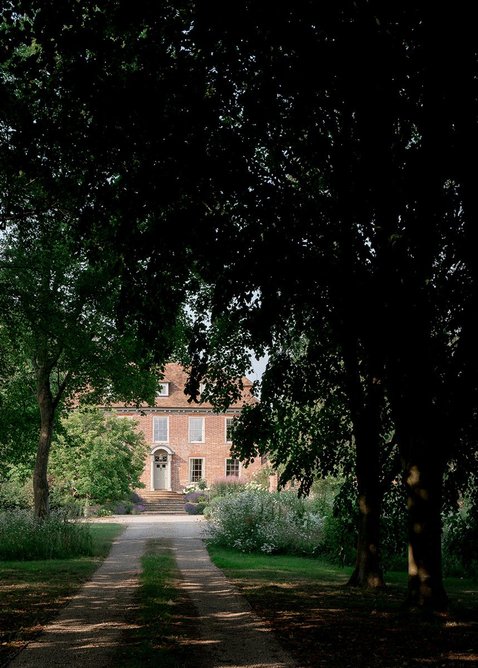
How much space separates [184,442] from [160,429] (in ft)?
6.89

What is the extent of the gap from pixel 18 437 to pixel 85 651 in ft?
60.6

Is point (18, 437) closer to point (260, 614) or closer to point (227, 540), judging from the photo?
point (227, 540)

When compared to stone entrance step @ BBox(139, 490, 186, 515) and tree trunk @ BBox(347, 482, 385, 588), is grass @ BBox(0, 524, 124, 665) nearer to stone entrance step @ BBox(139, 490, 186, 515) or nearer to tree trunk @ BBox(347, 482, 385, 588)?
tree trunk @ BBox(347, 482, 385, 588)

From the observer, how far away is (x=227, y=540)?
2303 cm

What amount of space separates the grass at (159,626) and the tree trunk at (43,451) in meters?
9.34

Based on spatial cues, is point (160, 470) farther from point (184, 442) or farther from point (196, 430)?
point (196, 430)

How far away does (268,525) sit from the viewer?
73.4 feet

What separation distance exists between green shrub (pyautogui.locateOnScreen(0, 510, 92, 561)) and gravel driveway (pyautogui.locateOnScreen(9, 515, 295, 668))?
9.78 ft

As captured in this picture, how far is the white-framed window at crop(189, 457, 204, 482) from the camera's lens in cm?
5478

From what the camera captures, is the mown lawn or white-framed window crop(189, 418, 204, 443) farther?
white-framed window crop(189, 418, 204, 443)

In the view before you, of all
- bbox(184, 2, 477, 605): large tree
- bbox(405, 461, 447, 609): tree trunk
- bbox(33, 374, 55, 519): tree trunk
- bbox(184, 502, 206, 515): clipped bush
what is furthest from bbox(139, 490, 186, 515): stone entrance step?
bbox(184, 2, 477, 605): large tree

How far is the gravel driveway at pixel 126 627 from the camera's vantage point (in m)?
7.18

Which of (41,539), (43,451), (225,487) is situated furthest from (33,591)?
(225,487)

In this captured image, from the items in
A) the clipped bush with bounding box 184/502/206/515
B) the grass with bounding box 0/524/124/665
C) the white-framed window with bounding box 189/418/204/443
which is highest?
the white-framed window with bounding box 189/418/204/443
